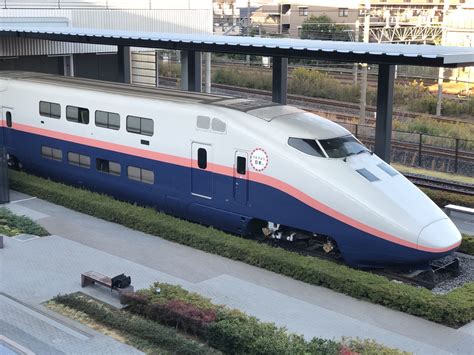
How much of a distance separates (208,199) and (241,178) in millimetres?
1185

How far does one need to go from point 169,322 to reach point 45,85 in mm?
11289

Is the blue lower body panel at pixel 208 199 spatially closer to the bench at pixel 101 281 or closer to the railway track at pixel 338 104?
the bench at pixel 101 281

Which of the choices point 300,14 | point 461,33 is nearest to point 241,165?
point 461,33

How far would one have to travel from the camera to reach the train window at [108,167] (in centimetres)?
1844

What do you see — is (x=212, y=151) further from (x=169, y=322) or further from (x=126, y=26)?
(x=126, y=26)

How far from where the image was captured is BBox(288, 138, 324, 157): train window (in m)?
14.5

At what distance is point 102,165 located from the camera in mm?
18938

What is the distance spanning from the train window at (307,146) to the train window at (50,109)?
818cm

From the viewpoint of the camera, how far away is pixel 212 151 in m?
16.0

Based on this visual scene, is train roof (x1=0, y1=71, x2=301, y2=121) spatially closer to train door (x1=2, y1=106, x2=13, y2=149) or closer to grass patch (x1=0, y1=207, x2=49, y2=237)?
train door (x1=2, y1=106, x2=13, y2=149)

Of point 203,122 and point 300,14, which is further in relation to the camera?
point 300,14

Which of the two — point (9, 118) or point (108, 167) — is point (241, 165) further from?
point (9, 118)

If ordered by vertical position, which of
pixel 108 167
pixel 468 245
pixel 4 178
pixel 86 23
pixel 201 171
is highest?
pixel 86 23

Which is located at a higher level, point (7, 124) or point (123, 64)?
point (123, 64)
